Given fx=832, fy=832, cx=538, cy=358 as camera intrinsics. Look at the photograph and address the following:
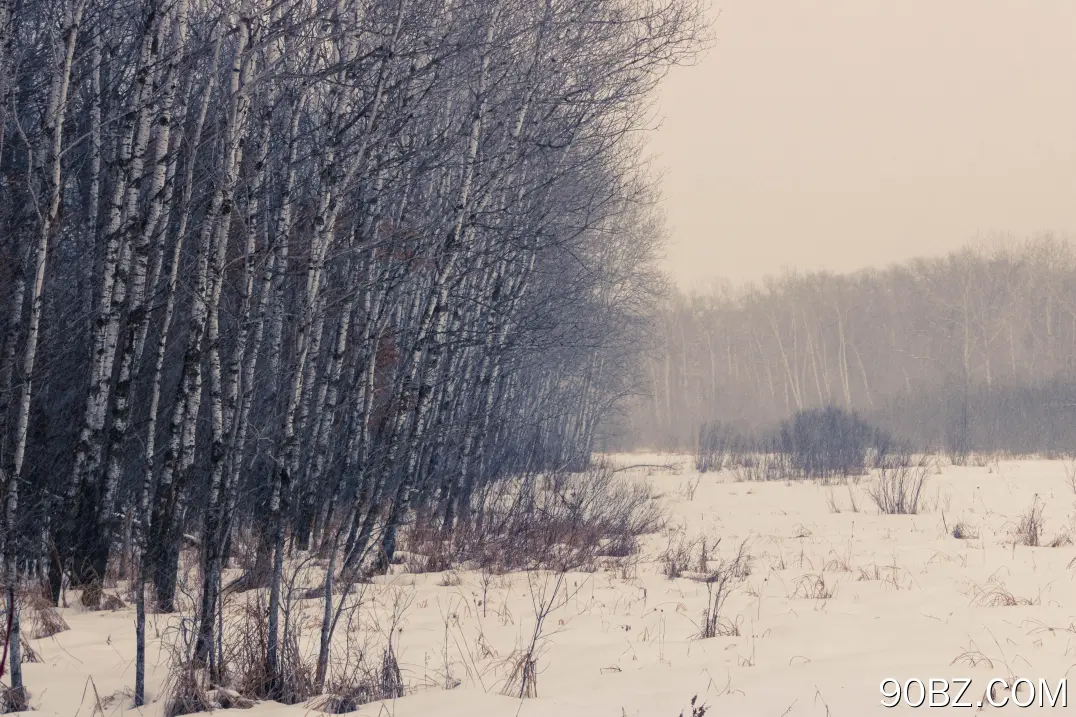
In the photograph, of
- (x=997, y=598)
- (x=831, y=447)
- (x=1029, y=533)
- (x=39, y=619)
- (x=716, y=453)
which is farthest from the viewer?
(x=716, y=453)

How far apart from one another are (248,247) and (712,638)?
314 cm

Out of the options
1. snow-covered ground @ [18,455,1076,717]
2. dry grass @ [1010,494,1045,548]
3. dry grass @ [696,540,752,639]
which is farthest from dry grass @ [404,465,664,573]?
dry grass @ [1010,494,1045,548]

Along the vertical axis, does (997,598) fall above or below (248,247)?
below

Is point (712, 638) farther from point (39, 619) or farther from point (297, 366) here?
point (39, 619)

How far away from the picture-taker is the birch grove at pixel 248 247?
3902mm

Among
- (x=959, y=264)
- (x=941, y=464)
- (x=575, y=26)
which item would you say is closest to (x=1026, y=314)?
(x=959, y=264)

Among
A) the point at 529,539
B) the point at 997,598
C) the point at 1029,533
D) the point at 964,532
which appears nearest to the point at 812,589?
the point at 997,598

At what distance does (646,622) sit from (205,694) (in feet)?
8.40

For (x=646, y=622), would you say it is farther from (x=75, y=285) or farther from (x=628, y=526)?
(x=75, y=285)

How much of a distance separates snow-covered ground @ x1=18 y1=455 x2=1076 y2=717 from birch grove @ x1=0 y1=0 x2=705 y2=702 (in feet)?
1.68

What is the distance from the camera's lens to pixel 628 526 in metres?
9.72

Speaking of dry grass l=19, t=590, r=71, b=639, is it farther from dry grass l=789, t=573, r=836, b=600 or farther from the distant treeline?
the distant treeline

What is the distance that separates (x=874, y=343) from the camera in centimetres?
4584

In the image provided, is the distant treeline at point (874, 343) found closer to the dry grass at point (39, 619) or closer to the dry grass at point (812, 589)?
the dry grass at point (812, 589)
